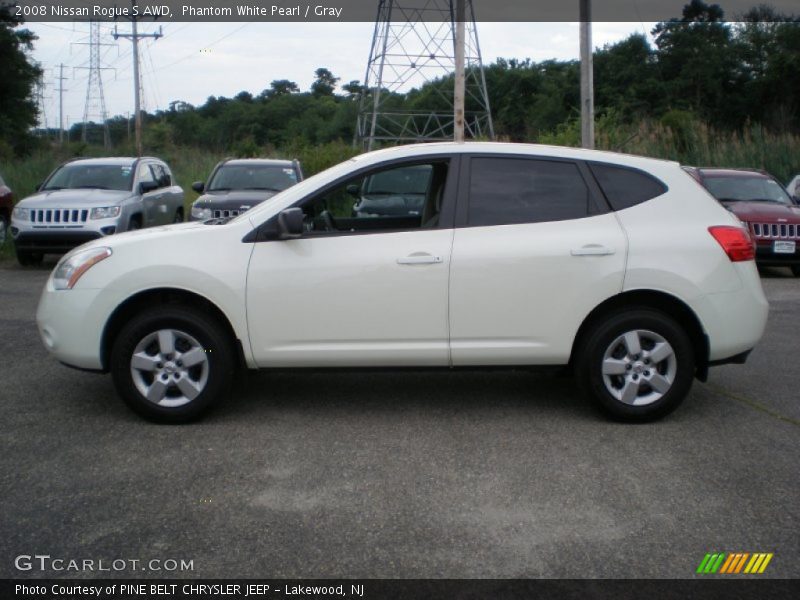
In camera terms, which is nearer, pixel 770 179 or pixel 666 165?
pixel 666 165

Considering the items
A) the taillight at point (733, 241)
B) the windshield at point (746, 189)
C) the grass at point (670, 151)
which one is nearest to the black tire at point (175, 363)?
the taillight at point (733, 241)

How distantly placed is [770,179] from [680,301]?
1098 cm

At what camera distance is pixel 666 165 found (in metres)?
6.25

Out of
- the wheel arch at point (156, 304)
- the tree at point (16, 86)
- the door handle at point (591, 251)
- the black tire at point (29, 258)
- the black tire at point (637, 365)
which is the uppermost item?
the tree at point (16, 86)

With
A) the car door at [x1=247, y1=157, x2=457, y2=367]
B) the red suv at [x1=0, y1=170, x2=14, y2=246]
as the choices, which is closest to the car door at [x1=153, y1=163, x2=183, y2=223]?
the red suv at [x1=0, y1=170, x2=14, y2=246]

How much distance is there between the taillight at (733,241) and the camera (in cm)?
600

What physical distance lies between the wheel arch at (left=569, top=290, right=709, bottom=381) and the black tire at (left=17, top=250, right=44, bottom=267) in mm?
10740

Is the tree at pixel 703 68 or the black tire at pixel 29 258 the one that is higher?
the tree at pixel 703 68

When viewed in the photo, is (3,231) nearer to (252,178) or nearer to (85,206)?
(85,206)

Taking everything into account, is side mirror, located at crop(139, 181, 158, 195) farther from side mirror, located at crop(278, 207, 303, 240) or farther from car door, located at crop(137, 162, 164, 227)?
side mirror, located at crop(278, 207, 303, 240)
